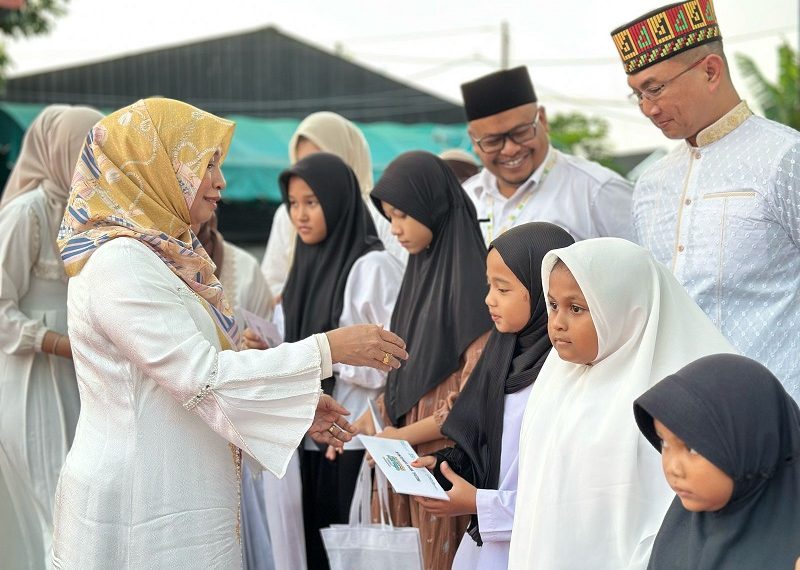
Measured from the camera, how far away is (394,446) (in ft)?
11.8

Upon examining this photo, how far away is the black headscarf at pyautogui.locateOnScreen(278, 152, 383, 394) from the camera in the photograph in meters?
4.86

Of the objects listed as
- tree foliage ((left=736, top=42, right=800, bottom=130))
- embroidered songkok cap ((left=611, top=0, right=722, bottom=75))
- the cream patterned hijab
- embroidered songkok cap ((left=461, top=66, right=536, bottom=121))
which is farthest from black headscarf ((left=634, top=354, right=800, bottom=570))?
tree foliage ((left=736, top=42, right=800, bottom=130))

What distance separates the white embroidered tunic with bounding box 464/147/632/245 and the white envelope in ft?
4.65

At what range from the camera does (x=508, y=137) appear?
4668 mm

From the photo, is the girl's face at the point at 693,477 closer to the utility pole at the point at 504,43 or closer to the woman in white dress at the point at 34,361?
the woman in white dress at the point at 34,361

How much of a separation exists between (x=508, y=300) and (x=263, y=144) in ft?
37.2

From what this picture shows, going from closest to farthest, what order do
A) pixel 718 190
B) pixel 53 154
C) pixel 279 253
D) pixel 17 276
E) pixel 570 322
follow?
1. pixel 570 322
2. pixel 718 190
3. pixel 17 276
4. pixel 53 154
5. pixel 279 253

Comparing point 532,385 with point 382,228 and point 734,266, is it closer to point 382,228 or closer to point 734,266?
point 734,266

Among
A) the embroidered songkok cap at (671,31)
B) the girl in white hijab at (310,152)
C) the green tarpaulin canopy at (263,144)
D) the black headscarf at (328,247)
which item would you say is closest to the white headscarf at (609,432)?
the embroidered songkok cap at (671,31)

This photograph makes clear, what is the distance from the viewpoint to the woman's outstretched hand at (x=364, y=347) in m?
3.11

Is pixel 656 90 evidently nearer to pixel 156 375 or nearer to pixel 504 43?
pixel 156 375

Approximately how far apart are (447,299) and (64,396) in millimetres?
1907

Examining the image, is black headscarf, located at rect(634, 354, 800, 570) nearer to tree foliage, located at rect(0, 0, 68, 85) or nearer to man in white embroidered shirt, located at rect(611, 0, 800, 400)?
man in white embroidered shirt, located at rect(611, 0, 800, 400)

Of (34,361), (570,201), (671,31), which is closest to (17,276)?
(34,361)
